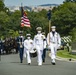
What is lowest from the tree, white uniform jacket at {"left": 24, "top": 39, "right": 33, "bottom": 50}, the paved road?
the paved road

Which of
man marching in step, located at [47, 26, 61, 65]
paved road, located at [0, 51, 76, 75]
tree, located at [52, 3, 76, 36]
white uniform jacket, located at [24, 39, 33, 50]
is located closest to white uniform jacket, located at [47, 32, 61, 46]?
man marching in step, located at [47, 26, 61, 65]

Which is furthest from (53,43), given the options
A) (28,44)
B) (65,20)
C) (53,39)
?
(65,20)

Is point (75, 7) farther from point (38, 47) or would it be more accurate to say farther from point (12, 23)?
point (38, 47)

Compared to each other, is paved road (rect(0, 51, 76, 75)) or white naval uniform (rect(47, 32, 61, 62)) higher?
white naval uniform (rect(47, 32, 61, 62))

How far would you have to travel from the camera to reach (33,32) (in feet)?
290

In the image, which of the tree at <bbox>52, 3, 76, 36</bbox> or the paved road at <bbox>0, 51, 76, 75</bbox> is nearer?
the paved road at <bbox>0, 51, 76, 75</bbox>

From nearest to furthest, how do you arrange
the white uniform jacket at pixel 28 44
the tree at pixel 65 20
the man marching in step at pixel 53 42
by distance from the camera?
the man marching in step at pixel 53 42, the white uniform jacket at pixel 28 44, the tree at pixel 65 20

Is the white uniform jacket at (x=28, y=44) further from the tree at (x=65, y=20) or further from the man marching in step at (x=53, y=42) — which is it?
the tree at (x=65, y=20)

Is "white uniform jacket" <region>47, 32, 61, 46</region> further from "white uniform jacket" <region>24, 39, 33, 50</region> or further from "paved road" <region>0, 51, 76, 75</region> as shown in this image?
"white uniform jacket" <region>24, 39, 33, 50</region>

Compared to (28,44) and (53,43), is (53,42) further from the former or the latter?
(28,44)

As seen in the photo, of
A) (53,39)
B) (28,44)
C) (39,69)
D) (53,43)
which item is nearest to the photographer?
(39,69)

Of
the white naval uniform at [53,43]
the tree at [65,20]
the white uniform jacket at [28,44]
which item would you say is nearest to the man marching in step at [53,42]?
the white naval uniform at [53,43]

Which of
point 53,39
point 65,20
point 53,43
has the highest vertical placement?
point 65,20

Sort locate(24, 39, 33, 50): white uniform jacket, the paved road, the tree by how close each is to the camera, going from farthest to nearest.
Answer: the tree, locate(24, 39, 33, 50): white uniform jacket, the paved road
